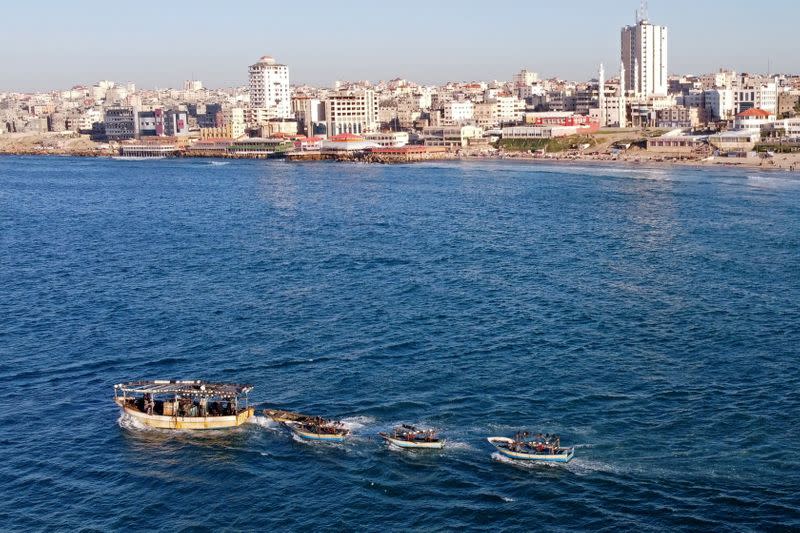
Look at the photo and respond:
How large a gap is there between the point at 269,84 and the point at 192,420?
400ft

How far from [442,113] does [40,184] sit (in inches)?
2226

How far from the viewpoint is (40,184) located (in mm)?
73562

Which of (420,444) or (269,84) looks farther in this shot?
(269,84)

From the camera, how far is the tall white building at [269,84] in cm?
13600

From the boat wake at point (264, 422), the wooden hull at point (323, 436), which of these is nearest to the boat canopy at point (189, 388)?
the boat wake at point (264, 422)

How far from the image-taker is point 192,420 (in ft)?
61.8

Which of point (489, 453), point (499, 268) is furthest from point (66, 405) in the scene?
point (499, 268)

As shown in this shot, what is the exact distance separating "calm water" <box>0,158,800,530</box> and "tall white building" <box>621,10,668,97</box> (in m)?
86.6

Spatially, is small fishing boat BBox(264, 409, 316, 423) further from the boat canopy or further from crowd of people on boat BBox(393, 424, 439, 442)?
crowd of people on boat BBox(393, 424, 439, 442)

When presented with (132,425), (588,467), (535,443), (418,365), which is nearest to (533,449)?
(535,443)

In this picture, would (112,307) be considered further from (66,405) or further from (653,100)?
(653,100)

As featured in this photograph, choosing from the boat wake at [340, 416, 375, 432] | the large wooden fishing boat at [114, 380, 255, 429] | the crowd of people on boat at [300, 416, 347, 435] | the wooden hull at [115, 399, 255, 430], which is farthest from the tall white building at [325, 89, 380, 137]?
the crowd of people on boat at [300, 416, 347, 435]

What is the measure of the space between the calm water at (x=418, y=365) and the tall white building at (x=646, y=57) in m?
86.6

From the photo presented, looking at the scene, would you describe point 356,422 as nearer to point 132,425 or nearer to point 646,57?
point 132,425
